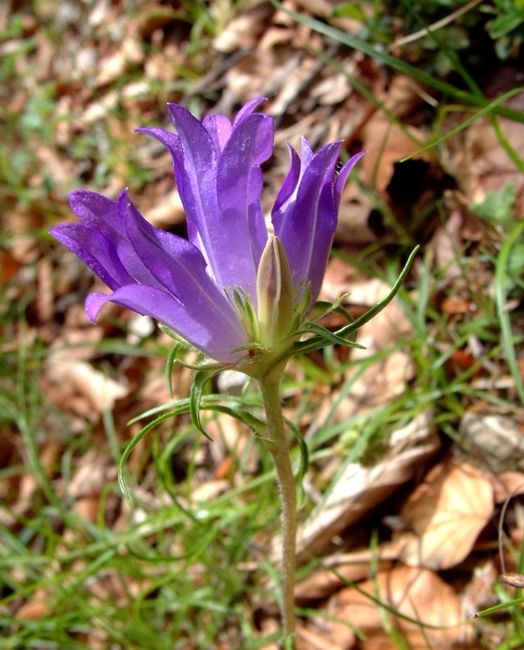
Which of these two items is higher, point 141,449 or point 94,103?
point 94,103

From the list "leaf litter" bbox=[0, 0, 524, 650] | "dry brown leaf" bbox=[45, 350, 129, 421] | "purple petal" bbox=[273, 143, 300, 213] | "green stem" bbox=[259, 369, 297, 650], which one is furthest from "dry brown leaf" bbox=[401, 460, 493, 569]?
"dry brown leaf" bbox=[45, 350, 129, 421]

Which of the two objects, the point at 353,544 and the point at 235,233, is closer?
the point at 235,233

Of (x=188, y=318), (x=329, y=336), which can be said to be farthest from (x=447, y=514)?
(x=188, y=318)

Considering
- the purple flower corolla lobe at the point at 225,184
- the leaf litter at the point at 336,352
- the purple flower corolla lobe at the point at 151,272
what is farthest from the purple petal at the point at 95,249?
the leaf litter at the point at 336,352

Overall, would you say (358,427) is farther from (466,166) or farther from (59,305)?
(59,305)

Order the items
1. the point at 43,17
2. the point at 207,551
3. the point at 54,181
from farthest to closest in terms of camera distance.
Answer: the point at 43,17
the point at 54,181
the point at 207,551

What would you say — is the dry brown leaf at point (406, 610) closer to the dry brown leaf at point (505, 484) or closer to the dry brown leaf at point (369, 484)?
the dry brown leaf at point (369, 484)

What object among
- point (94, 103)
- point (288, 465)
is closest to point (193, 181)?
point (288, 465)
